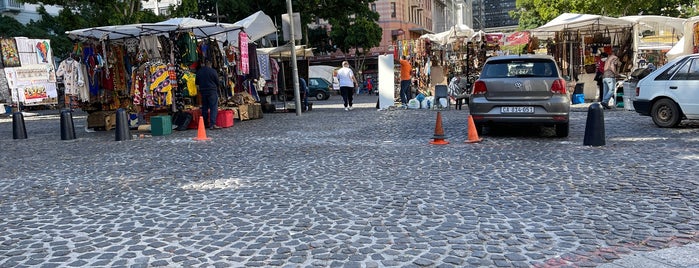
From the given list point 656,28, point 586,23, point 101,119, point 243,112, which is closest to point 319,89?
point 243,112

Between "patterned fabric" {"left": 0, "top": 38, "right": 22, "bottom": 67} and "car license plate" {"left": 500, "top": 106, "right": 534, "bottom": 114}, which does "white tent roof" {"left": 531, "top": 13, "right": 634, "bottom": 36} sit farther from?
"patterned fabric" {"left": 0, "top": 38, "right": 22, "bottom": 67}

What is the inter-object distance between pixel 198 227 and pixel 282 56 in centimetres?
1842

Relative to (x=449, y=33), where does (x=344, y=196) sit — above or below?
below

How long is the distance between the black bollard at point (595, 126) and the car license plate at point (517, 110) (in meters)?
1.28

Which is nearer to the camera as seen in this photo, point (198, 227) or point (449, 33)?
point (198, 227)

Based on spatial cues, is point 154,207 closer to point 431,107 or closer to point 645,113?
point 645,113

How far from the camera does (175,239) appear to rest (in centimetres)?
456

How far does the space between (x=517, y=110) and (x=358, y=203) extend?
560 centimetres

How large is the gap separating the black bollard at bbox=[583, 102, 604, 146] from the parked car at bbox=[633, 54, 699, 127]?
3.30 metres

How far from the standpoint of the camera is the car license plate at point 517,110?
10.2 metres

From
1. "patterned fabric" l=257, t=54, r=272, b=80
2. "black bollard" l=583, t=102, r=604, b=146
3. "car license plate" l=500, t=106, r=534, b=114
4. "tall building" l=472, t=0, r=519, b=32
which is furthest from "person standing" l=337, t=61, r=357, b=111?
"tall building" l=472, t=0, r=519, b=32

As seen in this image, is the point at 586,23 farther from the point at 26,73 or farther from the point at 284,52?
the point at 26,73

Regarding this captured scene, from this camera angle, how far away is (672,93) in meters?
11.2

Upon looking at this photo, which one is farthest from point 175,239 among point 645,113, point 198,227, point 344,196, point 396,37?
point 396,37
